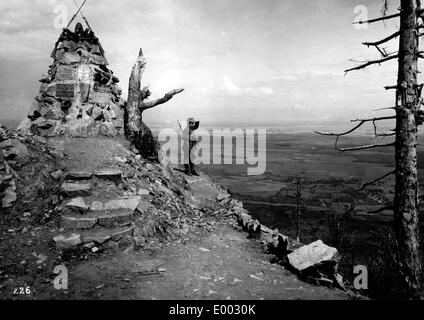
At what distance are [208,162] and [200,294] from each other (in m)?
122

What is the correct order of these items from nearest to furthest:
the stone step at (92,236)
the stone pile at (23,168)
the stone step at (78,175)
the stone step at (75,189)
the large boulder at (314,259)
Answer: the large boulder at (314,259)
the stone step at (92,236)
the stone pile at (23,168)
the stone step at (75,189)
the stone step at (78,175)

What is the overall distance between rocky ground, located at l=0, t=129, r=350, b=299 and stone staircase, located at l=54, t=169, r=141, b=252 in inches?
1.0

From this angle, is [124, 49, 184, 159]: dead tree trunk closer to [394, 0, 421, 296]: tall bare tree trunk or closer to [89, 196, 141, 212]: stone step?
[89, 196, 141, 212]: stone step

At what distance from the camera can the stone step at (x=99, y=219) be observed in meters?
7.48

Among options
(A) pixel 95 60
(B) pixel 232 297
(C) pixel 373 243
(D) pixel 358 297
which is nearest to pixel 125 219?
(B) pixel 232 297

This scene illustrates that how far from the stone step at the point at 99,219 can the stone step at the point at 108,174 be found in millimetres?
1620

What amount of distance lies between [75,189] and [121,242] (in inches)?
93.6

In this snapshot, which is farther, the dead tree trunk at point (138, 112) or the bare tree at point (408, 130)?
the dead tree trunk at point (138, 112)

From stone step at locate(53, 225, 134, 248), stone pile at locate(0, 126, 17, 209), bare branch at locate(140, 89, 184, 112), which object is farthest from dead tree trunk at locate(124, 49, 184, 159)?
stone step at locate(53, 225, 134, 248)

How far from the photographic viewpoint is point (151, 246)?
25.5ft

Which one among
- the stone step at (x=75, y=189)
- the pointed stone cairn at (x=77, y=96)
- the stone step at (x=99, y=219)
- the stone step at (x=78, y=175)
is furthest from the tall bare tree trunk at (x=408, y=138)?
the pointed stone cairn at (x=77, y=96)

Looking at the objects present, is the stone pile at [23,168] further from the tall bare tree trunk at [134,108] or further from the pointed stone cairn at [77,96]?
the tall bare tree trunk at [134,108]

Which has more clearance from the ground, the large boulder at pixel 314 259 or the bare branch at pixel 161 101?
the bare branch at pixel 161 101
